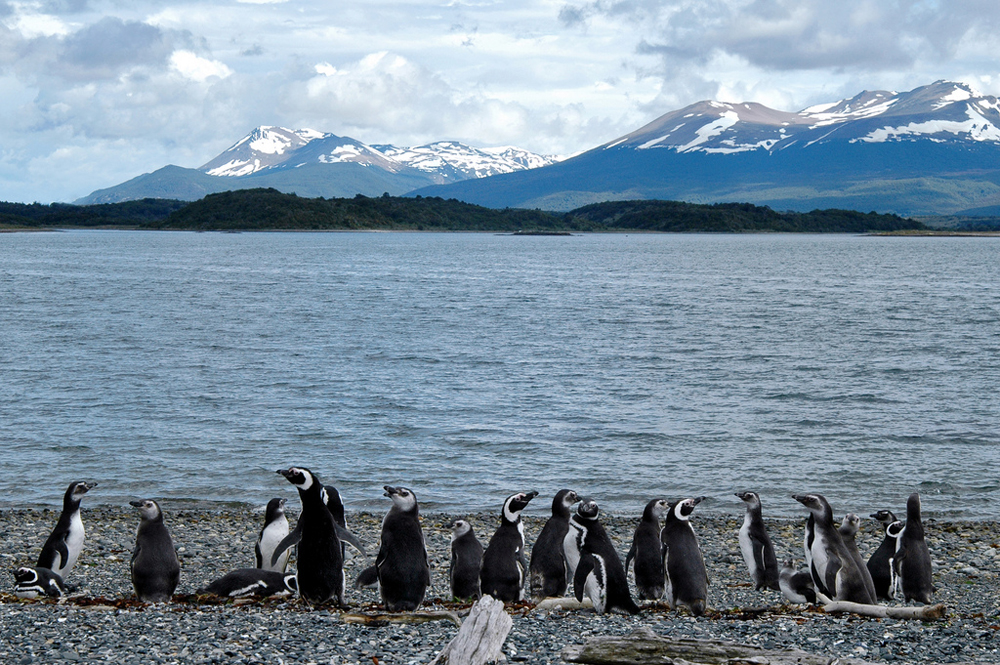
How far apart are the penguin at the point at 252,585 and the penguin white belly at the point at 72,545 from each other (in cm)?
254

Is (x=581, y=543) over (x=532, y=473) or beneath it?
over

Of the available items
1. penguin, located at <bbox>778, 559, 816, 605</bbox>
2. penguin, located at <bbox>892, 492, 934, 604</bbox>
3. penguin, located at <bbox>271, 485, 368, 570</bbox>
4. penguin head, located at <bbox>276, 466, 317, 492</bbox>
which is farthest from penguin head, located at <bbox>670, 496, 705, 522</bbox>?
penguin head, located at <bbox>276, 466, 317, 492</bbox>

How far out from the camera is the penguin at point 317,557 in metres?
10.8

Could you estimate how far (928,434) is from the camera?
25.7 meters

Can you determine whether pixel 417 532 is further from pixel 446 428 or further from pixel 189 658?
pixel 446 428

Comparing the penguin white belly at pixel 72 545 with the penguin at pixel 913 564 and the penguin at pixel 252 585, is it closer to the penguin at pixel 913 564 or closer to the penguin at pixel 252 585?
the penguin at pixel 252 585

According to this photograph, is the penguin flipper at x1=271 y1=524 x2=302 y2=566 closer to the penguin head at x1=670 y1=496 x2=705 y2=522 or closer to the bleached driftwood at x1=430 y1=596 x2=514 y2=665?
the bleached driftwood at x1=430 y1=596 x2=514 y2=665

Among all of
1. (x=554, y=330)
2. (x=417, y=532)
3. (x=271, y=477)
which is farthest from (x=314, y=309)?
(x=417, y=532)

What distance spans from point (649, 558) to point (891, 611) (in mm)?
2749

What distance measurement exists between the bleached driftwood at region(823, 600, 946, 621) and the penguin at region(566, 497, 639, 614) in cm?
215

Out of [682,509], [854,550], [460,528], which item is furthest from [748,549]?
[460,528]

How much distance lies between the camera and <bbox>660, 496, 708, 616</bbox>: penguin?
35.3 ft

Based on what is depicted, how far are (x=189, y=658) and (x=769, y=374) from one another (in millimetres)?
30925

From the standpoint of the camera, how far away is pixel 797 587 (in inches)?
464
